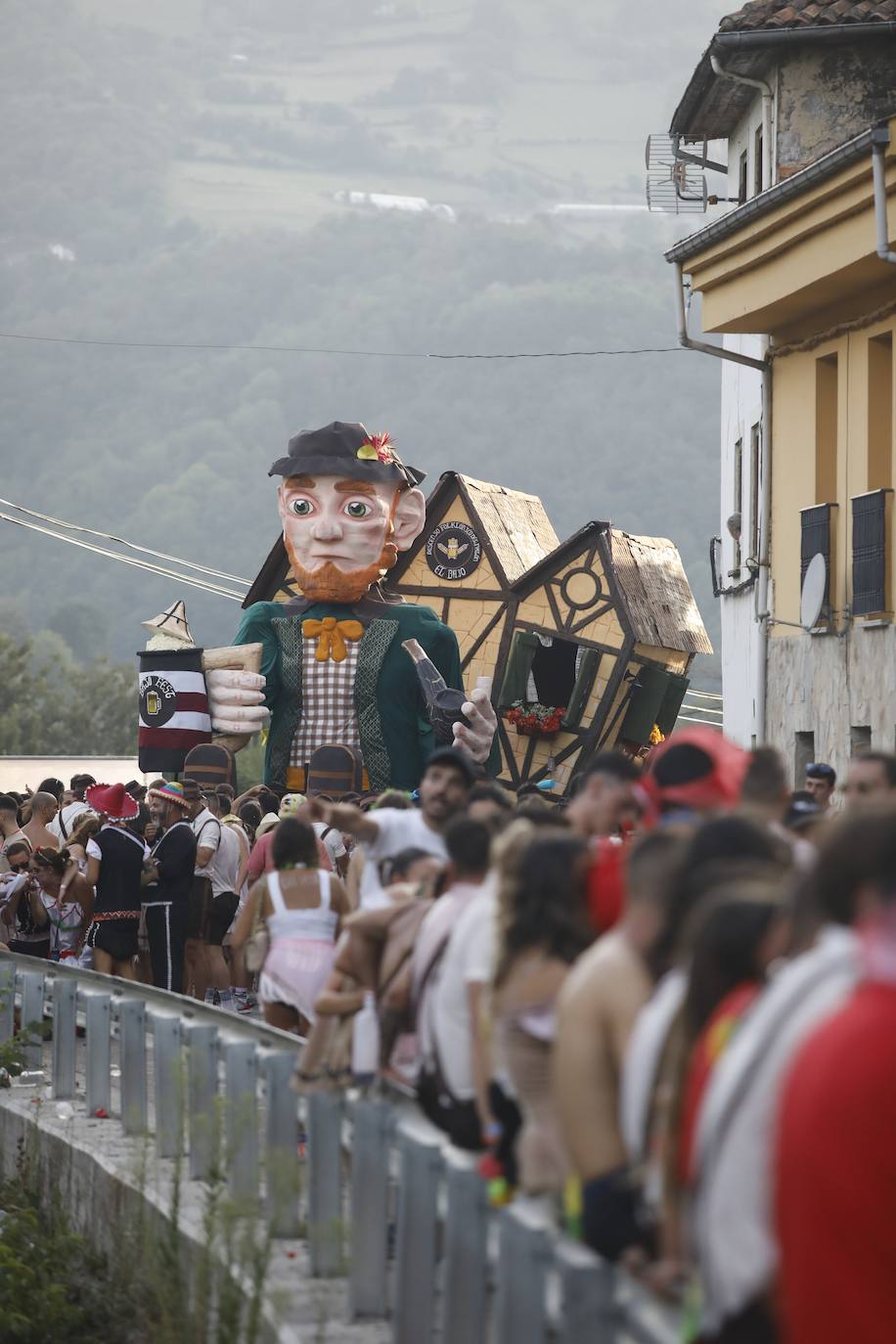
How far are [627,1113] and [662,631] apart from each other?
64.6 ft

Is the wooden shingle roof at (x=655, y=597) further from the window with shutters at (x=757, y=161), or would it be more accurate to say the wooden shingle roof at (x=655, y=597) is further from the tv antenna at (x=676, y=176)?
the window with shutters at (x=757, y=161)

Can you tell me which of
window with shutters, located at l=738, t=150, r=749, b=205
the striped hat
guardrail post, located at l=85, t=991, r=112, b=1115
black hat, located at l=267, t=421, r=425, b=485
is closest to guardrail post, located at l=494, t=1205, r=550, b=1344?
guardrail post, located at l=85, t=991, r=112, b=1115

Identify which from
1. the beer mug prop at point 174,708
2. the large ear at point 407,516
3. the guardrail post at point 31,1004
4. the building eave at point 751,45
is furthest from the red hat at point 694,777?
the building eave at point 751,45

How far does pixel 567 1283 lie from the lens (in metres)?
4.20

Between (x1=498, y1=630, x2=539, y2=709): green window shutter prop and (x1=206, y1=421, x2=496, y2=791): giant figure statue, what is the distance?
844 centimetres

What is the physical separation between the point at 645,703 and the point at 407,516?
823 cm

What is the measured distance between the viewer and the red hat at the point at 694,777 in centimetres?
622

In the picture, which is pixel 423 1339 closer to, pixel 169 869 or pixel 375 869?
pixel 375 869

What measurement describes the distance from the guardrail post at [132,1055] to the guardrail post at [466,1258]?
4.04 metres

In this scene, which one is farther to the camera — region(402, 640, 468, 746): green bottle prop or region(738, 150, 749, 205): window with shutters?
region(738, 150, 749, 205): window with shutters

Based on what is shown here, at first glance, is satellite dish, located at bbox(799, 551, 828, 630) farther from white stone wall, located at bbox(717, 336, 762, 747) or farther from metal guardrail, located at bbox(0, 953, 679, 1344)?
metal guardrail, located at bbox(0, 953, 679, 1344)

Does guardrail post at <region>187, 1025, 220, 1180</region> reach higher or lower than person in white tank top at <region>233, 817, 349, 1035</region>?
lower

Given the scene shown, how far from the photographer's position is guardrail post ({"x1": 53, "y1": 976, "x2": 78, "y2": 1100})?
32.9 feet

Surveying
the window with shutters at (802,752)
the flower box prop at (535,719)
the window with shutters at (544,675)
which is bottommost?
the window with shutters at (802,752)
